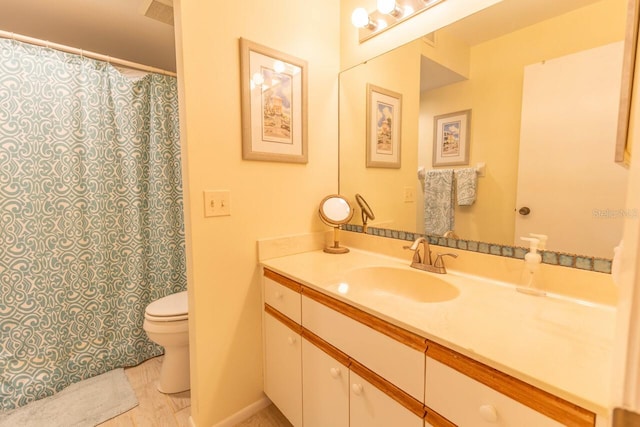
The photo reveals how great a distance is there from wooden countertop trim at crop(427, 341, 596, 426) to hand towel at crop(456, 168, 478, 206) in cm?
72

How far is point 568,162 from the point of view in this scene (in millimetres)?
933

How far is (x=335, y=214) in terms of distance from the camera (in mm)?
1582

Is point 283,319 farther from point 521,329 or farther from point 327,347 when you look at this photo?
point 521,329

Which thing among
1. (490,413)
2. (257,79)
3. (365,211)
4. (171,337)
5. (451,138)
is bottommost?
(171,337)

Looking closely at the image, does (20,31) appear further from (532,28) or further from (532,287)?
(532,287)

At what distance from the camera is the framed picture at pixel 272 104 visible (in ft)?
4.29

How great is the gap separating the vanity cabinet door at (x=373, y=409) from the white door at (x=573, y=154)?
71cm

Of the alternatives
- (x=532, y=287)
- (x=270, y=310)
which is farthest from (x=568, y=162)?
(x=270, y=310)

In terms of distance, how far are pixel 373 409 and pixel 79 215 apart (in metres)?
1.88

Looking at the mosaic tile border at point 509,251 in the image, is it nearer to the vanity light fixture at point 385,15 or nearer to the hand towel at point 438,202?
the hand towel at point 438,202

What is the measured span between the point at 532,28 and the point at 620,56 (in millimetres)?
291

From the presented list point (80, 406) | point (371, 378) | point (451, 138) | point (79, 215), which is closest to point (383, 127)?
point (451, 138)

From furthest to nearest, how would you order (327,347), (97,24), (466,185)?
(97,24) → (466,185) → (327,347)

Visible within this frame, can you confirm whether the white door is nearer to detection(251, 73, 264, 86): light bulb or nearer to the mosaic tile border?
the mosaic tile border
